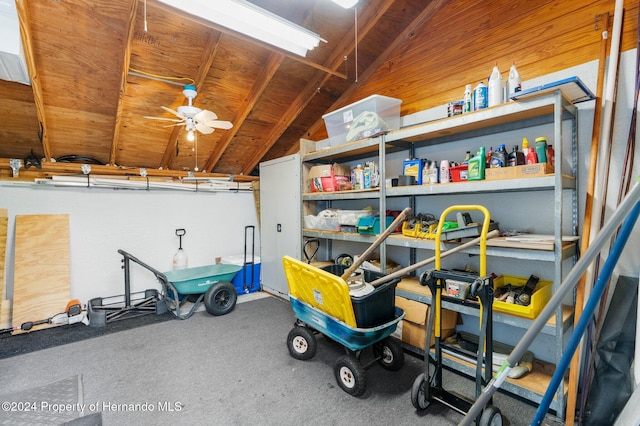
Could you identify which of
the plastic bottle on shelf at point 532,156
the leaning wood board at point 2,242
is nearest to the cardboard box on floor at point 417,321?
the plastic bottle on shelf at point 532,156

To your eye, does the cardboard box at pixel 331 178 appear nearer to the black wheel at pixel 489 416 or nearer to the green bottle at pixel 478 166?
the green bottle at pixel 478 166

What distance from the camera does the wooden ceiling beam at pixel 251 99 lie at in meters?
3.18

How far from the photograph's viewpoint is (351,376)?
2.00 metres

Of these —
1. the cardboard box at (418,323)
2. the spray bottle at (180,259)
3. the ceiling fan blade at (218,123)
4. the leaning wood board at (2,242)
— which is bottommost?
the cardboard box at (418,323)

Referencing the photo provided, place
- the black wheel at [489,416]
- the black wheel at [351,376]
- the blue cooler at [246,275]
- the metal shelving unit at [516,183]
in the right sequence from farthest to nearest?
the blue cooler at [246,275], the black wheel at [351,376], the metal shelving unit at [516,183], the black wheel at [489,416]

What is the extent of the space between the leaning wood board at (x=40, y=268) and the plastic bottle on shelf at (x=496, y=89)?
4581mm

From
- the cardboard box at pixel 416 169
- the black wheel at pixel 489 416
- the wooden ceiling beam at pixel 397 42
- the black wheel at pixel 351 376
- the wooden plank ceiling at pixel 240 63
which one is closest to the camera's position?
the black wheel at pixel 489 416

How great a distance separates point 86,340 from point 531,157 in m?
4.17

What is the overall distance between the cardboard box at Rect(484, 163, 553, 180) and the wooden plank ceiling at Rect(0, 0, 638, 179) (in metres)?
0.88

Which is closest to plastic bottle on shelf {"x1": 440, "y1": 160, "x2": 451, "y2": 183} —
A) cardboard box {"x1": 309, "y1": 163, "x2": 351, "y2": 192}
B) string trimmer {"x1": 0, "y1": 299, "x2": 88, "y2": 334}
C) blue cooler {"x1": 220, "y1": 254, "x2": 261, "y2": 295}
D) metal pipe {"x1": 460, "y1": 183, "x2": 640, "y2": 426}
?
cardboard box {"x1": 309, "y1": 163, "x2": 351, "y2": 192}

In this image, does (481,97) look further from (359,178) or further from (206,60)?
(206,60)

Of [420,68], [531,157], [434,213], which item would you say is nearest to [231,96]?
[420,68]

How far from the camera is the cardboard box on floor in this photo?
235 centimetres

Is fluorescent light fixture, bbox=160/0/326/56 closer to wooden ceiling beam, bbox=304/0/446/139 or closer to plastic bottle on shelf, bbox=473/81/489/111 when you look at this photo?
wooden ceiling beam, bbox=304/0/446/139
